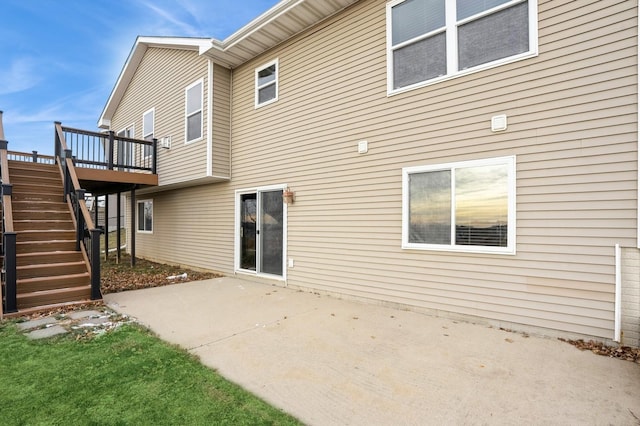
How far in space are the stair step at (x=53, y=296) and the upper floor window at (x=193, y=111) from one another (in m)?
4.54

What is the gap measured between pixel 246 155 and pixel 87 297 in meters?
4.39

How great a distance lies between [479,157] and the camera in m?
4.30

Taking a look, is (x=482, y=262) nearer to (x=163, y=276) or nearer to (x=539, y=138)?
(x=539, y=138)

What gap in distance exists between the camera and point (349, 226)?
575 centimetres

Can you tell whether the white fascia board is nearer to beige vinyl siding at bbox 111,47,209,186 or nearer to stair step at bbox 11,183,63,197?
beige vinyl siding at bbox 111,47,209,186

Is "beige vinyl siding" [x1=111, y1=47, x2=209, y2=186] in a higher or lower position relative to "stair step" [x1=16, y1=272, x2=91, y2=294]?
higher

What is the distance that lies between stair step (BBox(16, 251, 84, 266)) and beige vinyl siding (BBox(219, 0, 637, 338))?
13.7ft

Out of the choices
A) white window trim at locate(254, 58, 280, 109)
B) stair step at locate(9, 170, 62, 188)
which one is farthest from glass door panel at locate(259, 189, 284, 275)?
stair step at locate(9, 170, 62, 188)

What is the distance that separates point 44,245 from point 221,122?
4576mm

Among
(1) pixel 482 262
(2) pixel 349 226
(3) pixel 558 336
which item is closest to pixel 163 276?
(2) pixel 349 226

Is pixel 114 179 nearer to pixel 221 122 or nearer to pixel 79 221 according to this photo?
pixel 79 221

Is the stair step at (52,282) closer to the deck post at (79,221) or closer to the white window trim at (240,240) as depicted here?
the deck post at (79,221)

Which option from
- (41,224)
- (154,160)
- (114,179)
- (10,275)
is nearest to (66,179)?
(41,224)

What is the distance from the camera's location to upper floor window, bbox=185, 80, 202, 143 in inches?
330
